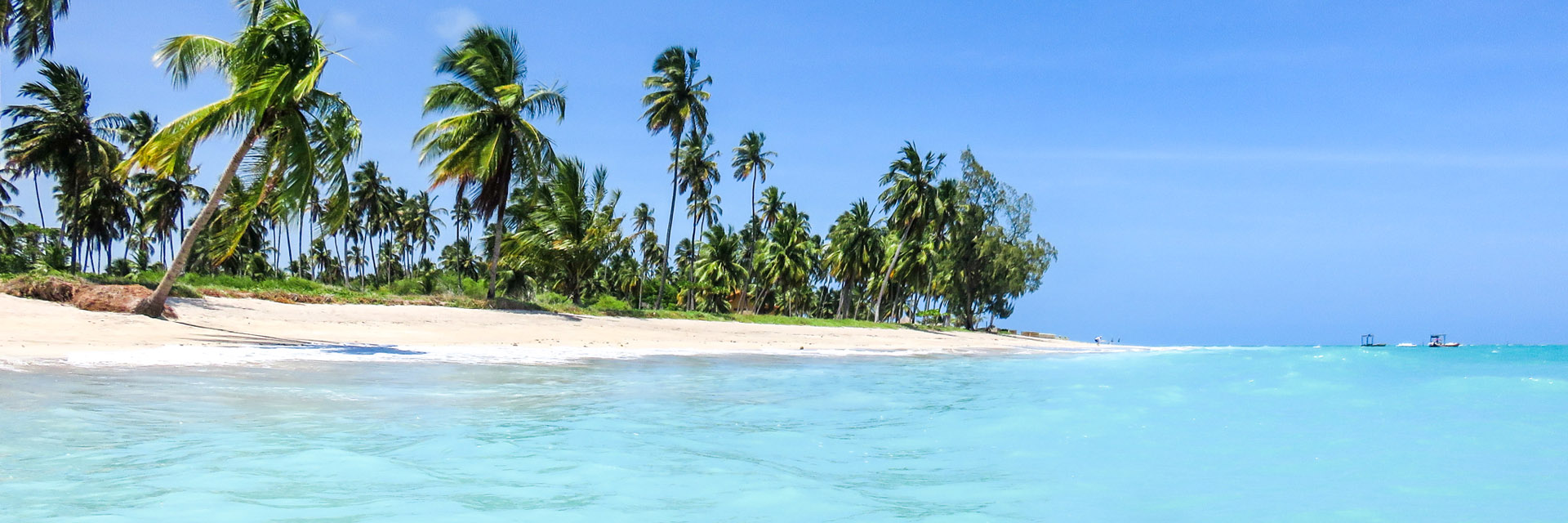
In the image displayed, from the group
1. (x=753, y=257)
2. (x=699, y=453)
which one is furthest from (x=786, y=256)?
(x=699, y=453)

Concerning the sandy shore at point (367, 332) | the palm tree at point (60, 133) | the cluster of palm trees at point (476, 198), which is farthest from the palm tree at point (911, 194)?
the palm tree at point (60, 133)

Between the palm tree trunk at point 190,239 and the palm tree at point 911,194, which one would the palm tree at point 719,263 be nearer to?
the palm tree at point 911,194

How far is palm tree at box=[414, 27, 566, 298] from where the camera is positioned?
25.0 m

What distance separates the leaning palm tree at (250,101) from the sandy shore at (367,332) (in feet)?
5.22

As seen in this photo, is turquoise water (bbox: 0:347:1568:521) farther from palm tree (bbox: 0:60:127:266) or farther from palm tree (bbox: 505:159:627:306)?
palm tree (bbox: 0:60:127:266)

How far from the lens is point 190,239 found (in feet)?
52.6

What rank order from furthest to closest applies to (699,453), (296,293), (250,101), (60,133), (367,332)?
(60,133)
(296,293)
(367,332)
(250,101)
(699,453)

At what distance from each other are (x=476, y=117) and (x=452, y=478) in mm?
22012

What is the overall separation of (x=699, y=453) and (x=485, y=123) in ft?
69.8

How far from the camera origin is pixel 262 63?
15.5 meters

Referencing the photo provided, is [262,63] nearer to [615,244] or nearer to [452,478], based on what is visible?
[452,478]

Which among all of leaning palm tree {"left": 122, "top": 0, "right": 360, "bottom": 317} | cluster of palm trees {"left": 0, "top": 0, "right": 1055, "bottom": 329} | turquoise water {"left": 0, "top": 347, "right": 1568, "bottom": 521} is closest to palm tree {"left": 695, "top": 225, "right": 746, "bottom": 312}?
cluster of palm trees {"left": 0, "top": 0, "right": 1055, "bottom": 329}

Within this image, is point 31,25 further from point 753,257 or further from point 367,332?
point 753,257

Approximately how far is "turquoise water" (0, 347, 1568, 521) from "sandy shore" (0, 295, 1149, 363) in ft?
11.5
